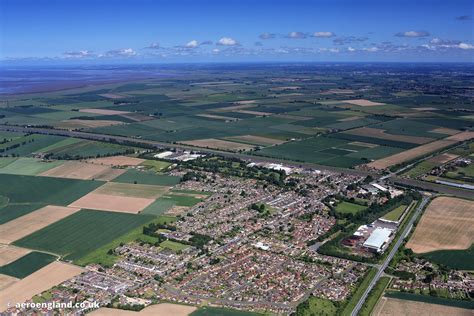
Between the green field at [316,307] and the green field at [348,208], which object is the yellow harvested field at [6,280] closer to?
the green field at [316,307]

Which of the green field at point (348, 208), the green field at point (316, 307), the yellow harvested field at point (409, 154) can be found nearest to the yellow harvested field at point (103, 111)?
the yellow harvested field at point (409, 154)

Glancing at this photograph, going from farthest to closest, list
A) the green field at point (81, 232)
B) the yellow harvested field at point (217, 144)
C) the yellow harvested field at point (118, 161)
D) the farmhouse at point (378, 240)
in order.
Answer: the yellow harvested field at point (217, 144), the yellow harvested field at point (118, 161), the farmhouse at point (378, 240), the green field at point (81, 232)

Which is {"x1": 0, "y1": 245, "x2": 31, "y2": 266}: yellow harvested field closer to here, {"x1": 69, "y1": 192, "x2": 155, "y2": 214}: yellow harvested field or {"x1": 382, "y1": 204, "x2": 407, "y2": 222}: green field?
{"x1": 69, "y1": 192, "x2": 155, "y2": 214}: yellow harvested field

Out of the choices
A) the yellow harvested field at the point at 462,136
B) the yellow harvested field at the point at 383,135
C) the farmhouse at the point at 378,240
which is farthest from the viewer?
the yellow harvested field at the point at 462,136

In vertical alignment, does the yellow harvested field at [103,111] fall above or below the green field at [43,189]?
above

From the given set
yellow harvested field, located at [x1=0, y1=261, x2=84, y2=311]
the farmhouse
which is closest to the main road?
the farmhouse

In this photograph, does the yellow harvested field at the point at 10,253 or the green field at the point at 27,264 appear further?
the yellow harvested field at the point at 10,253

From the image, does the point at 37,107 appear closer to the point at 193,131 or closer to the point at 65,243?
the point at 193,131

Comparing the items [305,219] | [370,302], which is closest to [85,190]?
[305,219]

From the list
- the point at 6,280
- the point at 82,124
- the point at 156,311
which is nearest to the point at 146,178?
the point at 6,280
